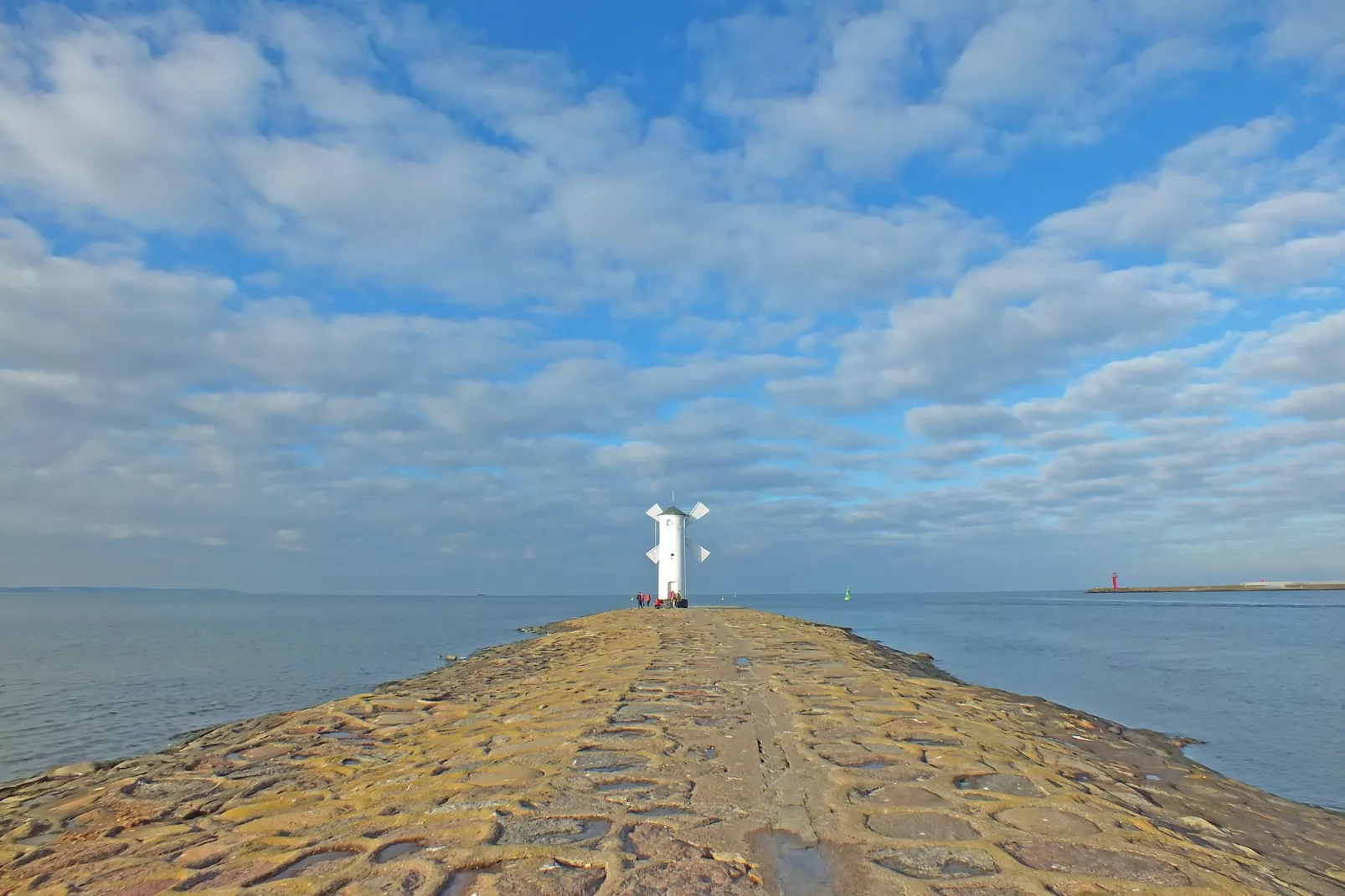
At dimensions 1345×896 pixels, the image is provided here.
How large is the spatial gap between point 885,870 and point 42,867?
5.80m

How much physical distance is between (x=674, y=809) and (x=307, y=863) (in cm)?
242

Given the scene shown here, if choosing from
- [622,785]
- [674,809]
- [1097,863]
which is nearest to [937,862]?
[1097,863]

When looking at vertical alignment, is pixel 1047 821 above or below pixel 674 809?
below

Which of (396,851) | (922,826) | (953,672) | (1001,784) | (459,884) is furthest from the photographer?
(953,672)

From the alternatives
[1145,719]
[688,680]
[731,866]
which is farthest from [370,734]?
[1145,719]

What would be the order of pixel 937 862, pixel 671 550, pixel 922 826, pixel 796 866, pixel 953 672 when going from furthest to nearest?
pixel 671 550
pixel 953 672
pixel 922 826
pixel 937 862
pixel 796 866

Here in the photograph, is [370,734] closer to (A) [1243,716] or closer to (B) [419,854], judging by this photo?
(B) [419,854]

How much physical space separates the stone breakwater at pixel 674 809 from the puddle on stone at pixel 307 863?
0.02 m

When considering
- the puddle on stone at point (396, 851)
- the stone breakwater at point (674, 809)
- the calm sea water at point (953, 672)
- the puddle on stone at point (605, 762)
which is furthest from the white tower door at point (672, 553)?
the puddle on stone at point (396, 851)

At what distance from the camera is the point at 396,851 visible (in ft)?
16.6

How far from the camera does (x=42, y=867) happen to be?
18.6ft

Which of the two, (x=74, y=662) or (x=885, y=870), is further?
(x=74, y=662)

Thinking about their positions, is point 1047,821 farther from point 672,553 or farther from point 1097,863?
point 672,553

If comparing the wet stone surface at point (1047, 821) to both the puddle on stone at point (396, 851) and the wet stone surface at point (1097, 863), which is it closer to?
Answer: the wet stone surface at point (1097, 863)
